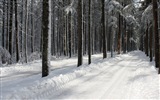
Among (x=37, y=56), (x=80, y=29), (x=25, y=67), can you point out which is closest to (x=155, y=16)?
(x=80, y=29)

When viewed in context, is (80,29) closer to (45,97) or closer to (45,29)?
(45,29)

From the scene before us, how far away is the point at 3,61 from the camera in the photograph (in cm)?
2431

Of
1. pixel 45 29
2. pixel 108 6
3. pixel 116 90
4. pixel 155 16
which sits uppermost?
pixel 108 6

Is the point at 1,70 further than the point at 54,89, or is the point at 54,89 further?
the point at 1,70

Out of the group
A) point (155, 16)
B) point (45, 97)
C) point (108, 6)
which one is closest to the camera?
point (45, 97)

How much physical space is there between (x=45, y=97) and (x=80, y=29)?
38.6 feet

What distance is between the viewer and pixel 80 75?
15008 millimetres

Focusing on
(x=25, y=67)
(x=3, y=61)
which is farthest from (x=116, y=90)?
(x=3, y=61)

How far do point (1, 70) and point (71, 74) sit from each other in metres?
6.37

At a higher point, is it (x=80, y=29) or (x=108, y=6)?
(x=108, y=6)

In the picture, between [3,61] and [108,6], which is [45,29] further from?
[108,6]

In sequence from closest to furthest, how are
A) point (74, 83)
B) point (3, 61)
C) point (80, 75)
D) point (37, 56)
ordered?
point (74, 83) < point (80, 75) < point (3, 61) < point (37, 56)

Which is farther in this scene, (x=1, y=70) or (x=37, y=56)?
(x=37, y=56)

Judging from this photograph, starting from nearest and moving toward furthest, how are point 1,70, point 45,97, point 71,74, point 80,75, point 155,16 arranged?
point 45,97, point 71,74, point 80,75, point 1,70, point 155,16
